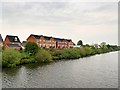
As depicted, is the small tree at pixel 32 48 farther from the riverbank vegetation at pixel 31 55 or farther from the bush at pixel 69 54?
the bush at pixel 69 54

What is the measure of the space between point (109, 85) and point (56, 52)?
2962cm

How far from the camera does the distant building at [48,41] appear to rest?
5950 centimetres

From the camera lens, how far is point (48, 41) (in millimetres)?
65312

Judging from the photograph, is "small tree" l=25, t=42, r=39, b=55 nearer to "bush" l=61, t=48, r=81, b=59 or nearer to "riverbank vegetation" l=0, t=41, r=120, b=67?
"riverbank vegetation" l=0, t=41, r=120, b=67

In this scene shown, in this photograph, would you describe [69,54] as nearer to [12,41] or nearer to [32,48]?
[32,48]

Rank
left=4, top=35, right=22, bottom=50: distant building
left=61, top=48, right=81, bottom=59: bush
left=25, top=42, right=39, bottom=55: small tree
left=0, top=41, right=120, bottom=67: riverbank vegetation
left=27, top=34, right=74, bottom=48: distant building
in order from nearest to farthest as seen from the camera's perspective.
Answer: left=0, top=41, right=120, bottom=67: riverbank vegetation < left=25, top=42, right=39, bottom=55: small tree < left=61, top=48, right=81, bottom=59: bush < left=4, top=35, right=22, bottom=50: distant building < left=27, top=34, right=74, bottom=48: distant building

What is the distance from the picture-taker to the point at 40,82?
2020 cm

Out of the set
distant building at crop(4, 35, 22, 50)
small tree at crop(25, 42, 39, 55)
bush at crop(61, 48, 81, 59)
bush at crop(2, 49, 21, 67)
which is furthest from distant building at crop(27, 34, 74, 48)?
bush at crop(2, 49, 21, 67)

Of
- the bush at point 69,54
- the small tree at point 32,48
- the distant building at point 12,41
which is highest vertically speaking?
the distant building at point 12,41

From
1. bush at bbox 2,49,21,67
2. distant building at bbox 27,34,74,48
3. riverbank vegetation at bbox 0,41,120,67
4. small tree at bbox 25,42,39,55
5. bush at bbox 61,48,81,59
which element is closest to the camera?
bush at bbox 2,49,21,67

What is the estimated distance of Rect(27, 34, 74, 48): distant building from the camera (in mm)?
59500

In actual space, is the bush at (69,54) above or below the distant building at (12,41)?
below

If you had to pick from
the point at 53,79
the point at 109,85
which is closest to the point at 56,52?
the point at 53,79

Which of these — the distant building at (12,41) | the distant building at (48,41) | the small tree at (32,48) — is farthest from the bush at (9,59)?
the distant building at (48,41)
